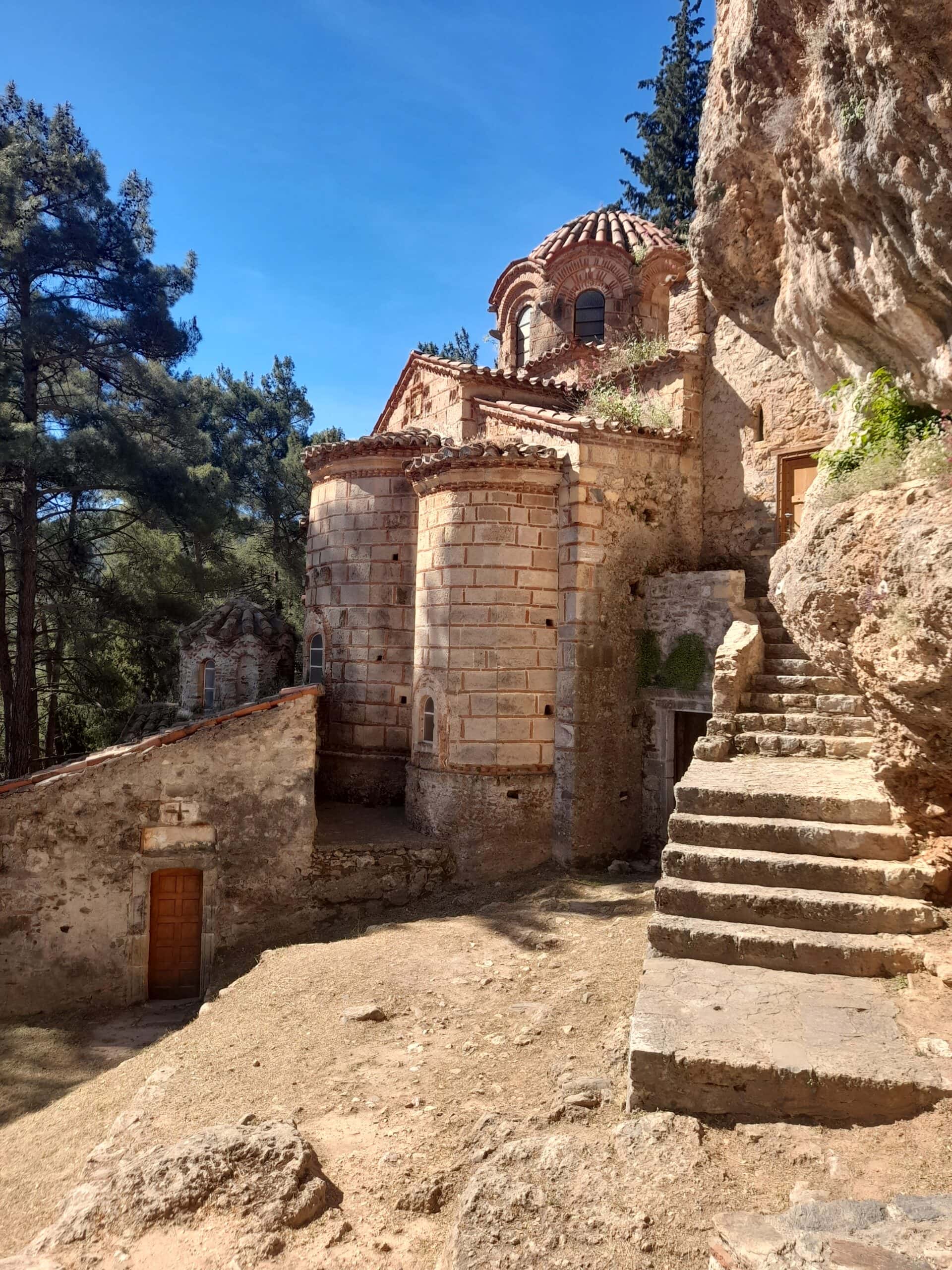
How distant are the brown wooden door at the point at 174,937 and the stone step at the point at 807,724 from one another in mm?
6931

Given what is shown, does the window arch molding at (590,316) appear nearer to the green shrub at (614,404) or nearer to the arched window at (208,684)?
the green shrub at (614,404)

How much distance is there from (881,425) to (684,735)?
258 inches

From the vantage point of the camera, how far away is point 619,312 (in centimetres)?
1712

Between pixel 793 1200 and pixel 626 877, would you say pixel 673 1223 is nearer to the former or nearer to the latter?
pixel 793 1200

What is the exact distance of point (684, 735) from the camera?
11.2 m

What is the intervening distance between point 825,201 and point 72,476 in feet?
45.8

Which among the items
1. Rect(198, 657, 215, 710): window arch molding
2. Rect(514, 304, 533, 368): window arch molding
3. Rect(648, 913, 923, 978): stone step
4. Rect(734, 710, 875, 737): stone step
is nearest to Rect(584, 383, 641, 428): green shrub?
Rect(514, 304, 533, 368): window arch molding

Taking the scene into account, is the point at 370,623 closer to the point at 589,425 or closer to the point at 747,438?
the point at 589,425

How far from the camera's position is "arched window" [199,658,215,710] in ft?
48.8

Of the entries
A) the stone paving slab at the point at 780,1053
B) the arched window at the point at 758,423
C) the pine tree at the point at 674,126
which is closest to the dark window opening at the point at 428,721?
the arched window at the point at 758,423

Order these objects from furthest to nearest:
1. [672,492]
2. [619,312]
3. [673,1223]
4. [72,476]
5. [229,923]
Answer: [619,312]
[72,476]
[672,492]
[229,923]
[673,1223]

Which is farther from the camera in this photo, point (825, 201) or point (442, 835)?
point (442, 835)

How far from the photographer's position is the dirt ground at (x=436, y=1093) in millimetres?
3498

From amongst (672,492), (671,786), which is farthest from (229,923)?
(672,492)
